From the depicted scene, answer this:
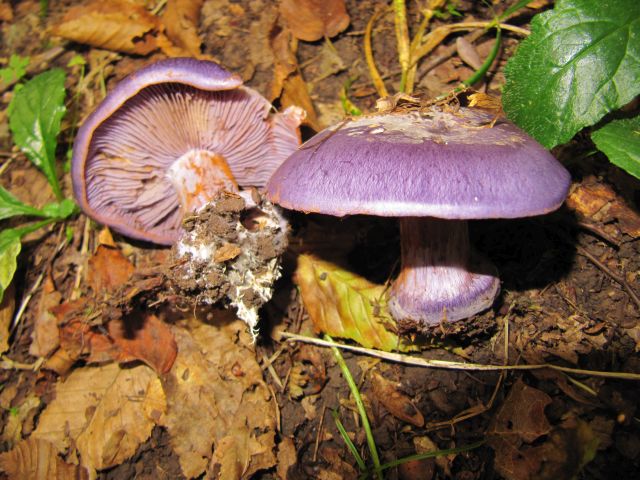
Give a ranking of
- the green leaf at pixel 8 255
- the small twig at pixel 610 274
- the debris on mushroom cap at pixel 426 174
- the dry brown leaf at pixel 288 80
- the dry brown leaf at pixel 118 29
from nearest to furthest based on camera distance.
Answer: the debris on mushroom cap at pixel 426 174
the small twig at pixel 610 274
the green leaf at pixel 8 255
the dry brown leaf at pixel 288 80
the dry brown leaf at pixel 118 29

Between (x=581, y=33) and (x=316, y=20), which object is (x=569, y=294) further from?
(x=316, y=20)

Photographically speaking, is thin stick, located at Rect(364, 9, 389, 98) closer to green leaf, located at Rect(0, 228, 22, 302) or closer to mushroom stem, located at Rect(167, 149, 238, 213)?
mushroom stem, located at Rect(167, 149, 238, 213)

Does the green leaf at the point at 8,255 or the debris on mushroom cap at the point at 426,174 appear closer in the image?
the debris on mushroom cap at the point at 426,174

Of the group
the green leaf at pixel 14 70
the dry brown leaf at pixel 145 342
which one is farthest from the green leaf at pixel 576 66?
the green leaf at pixel 14 70

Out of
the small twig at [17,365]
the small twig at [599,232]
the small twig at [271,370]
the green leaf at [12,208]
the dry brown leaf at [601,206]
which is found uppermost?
the dry brown leaf at [601,206]

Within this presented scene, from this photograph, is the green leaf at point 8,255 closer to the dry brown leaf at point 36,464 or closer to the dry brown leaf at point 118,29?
the dry brown leaf at point 36,464

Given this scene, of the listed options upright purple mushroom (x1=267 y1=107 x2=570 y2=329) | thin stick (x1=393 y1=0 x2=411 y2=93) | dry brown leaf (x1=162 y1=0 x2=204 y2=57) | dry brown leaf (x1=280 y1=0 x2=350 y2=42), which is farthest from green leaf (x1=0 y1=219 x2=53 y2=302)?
thin stick (x1=393 y1=0 x2=411 y2=93)
